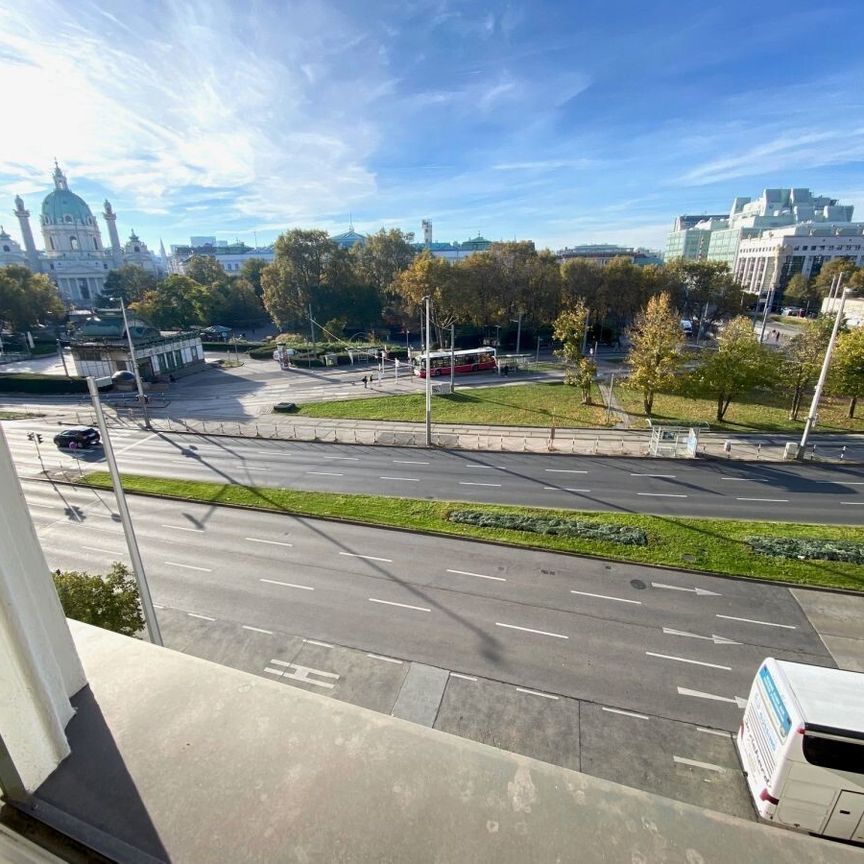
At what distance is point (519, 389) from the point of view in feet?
129

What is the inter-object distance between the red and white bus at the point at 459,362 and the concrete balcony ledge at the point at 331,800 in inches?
1655

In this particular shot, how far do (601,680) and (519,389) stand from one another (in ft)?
98.0

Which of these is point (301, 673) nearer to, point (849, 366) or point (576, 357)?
point (576, 357)

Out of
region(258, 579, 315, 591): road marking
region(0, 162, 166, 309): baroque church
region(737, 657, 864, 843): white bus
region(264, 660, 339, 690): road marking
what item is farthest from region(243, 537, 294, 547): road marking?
region(0, 162, 166, 309): baroque church

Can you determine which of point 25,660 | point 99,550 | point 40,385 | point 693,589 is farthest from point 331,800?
point 40,385

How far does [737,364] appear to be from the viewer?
2848 centimetres

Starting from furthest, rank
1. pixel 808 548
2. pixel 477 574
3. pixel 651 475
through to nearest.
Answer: pixel 651 475 < pixel 808 548 < pixel 477 574

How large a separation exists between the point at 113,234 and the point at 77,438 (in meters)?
164

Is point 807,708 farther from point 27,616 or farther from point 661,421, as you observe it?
point 661,421

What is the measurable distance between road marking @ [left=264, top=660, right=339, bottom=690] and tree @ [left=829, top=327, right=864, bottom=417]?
3315cm

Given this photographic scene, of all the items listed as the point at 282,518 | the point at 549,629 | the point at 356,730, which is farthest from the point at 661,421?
the point at 356,730

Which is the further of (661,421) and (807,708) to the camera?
(661,421)

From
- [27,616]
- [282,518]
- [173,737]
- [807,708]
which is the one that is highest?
[27,616]

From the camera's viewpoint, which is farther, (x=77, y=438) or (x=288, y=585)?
(x=77, y=438)
